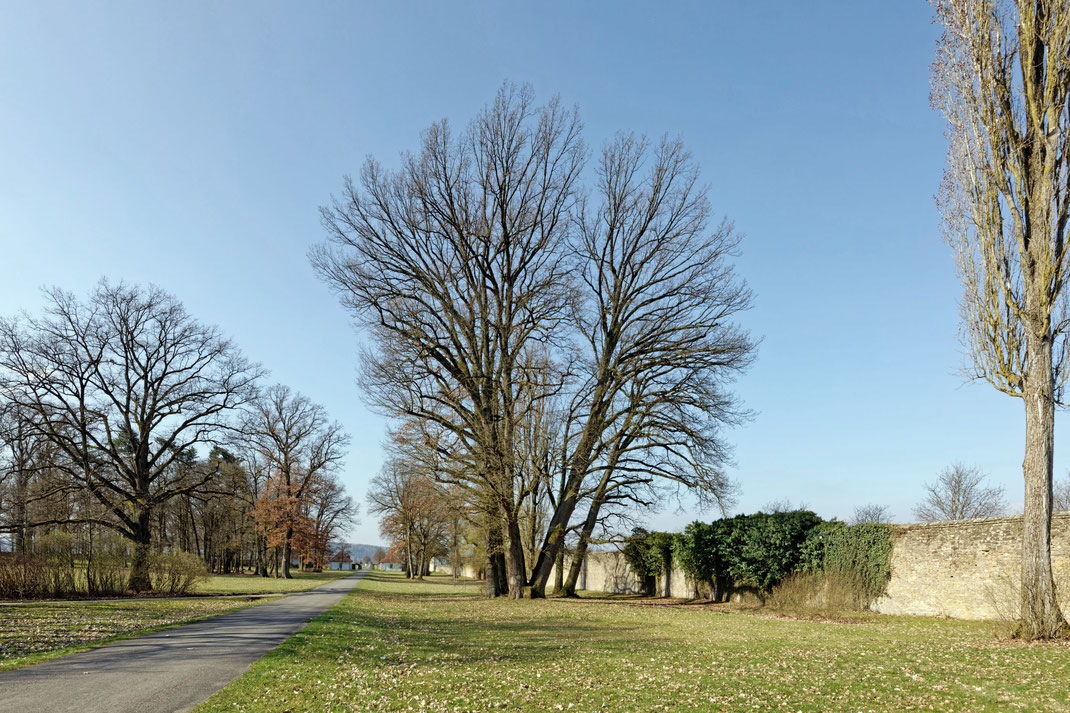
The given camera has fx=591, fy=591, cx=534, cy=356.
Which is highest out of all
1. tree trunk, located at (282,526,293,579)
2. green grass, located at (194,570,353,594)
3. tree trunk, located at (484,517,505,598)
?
tree trunk, located at (484,517,505,598)

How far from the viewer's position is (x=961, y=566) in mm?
16672

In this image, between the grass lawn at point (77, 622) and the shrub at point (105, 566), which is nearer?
the grass lawn at point (77, 622)

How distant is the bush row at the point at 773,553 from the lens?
769 inches

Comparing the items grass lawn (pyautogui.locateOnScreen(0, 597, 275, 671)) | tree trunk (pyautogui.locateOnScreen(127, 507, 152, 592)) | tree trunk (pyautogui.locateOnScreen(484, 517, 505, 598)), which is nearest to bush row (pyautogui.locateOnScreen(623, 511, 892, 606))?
tree trunk (pyautogui.locateOnScreen(484, 517, 505, 598))

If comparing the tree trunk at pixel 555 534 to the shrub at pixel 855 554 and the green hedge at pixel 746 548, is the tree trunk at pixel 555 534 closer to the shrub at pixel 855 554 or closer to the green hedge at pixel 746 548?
the green hedge at pixel 746 548

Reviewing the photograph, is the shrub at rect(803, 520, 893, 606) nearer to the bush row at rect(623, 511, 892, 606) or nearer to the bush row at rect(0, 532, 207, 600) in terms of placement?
the bush row at rect(623, 511, 892, 606)

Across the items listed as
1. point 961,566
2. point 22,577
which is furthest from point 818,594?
point 22,577

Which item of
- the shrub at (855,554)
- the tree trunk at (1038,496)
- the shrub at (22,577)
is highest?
the tree trunk at (1038,496)

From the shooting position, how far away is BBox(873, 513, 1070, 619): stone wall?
1441cm

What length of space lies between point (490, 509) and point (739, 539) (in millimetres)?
10561

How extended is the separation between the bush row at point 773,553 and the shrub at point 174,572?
19.9m

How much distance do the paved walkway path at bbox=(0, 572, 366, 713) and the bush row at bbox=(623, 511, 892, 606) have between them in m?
17.6


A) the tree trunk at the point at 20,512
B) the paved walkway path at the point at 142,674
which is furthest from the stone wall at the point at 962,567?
the tree trunk at the point at 20,512

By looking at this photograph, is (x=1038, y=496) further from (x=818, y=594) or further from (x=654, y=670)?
(x=818, y=594)
